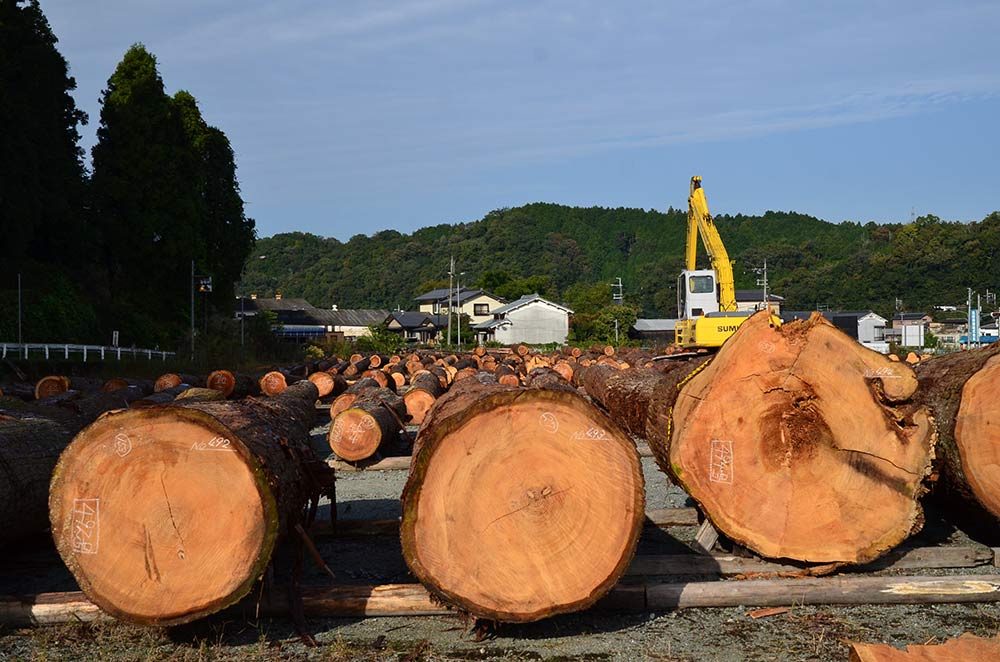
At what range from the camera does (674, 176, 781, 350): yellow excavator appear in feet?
60.8

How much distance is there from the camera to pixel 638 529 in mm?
4715

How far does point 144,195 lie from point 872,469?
42.4 meters

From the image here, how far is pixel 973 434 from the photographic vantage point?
5.98 metres

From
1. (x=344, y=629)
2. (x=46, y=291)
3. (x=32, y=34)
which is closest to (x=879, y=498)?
(x=344, y=629)

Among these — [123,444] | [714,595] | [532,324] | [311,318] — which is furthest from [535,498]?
[311,318]

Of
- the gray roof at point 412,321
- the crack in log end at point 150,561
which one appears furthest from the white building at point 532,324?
the crack in log end at point 150,561

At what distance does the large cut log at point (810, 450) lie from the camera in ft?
18.5

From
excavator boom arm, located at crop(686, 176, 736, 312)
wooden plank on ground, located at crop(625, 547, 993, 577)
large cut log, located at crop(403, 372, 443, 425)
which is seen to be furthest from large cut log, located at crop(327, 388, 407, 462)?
excavator boom arm, located at crop(686, 176, 736, 312)

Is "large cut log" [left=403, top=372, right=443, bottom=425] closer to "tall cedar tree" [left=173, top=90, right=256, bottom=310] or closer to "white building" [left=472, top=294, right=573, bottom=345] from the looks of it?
"tall cedar tree" [left=173, top=90, right=256, bottom=310]

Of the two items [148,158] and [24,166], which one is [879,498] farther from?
[148,158]

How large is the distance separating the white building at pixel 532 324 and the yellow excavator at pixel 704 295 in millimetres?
51623

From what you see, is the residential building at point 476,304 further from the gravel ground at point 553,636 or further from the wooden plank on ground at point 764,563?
the gravel ground at point 553,636

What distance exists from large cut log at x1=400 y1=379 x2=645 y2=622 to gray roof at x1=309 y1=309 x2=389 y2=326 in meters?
88.6

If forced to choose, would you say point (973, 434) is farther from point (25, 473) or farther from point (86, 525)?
point (25, 473)
